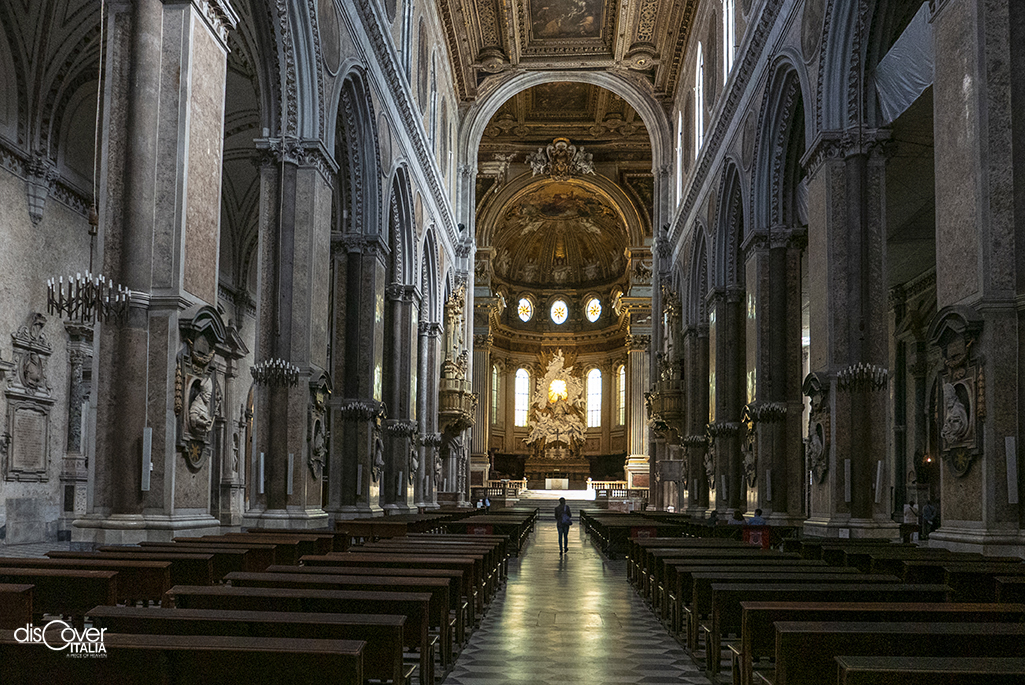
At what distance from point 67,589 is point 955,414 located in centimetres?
828

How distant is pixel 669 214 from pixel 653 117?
375 cm

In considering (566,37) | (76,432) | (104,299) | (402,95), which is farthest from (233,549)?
(566,37)

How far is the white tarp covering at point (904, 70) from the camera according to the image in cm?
1452

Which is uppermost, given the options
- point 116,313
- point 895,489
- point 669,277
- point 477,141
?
point 477,141

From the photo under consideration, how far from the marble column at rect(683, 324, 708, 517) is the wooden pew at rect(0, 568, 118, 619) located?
22.1 meters

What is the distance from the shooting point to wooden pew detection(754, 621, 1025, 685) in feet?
14.1

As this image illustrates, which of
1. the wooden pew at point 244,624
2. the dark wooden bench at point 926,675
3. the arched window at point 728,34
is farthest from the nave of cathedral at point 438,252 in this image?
the dark wooden bench at point 926,675

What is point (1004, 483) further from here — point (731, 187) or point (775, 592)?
point (731, 187)

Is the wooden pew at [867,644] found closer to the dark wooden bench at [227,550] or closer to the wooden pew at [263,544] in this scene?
the dark wooden bench at [227,550]

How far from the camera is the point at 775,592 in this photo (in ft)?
20.6

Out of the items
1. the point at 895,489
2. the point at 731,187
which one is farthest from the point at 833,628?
the point at 895,489

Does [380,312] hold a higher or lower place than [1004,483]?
higher

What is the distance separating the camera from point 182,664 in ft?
12.0

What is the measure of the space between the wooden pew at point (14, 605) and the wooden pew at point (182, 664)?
1.22 metres
